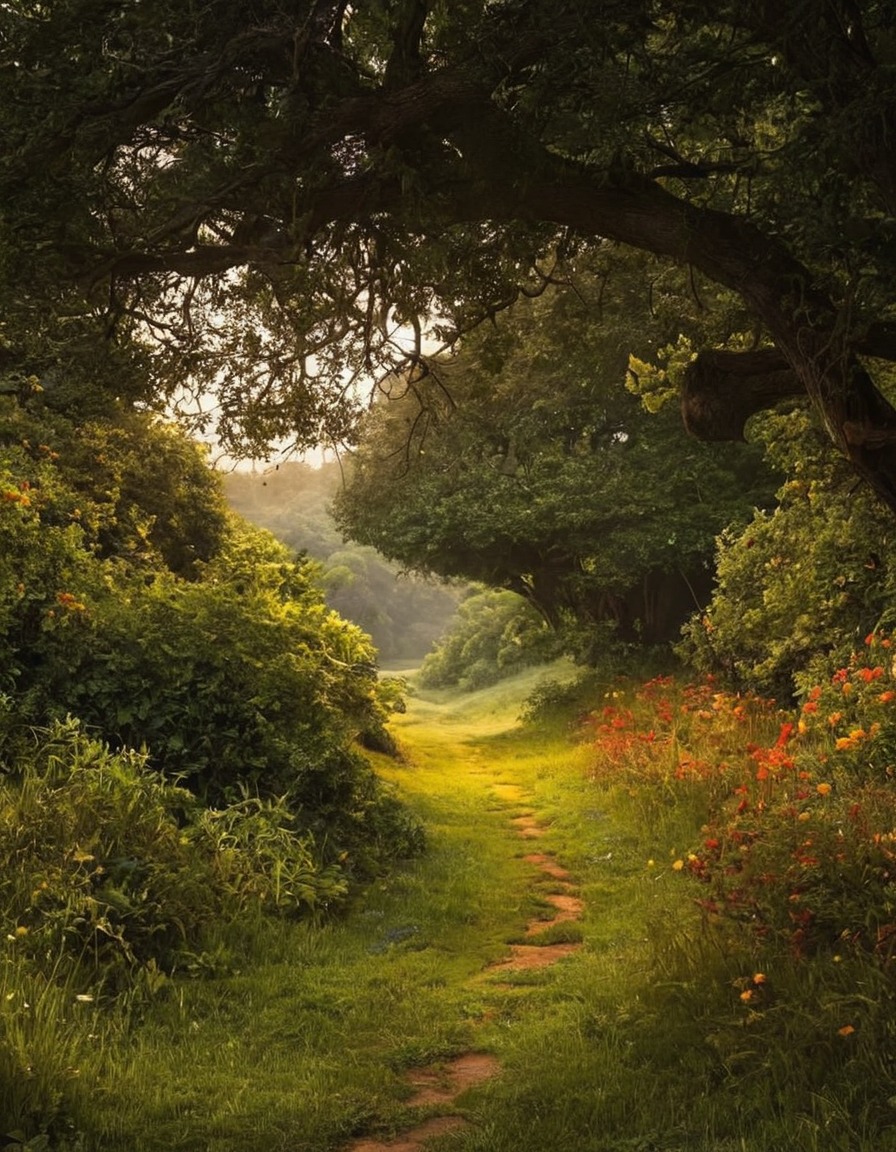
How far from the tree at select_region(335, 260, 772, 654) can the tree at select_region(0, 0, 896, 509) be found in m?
11.4

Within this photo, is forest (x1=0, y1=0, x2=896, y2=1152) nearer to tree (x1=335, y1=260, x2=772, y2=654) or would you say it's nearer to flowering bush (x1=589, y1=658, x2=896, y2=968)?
flowering bush (x1=589, y1=658, x2=896, y2=968)

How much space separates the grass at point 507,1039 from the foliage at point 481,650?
95.7 feet

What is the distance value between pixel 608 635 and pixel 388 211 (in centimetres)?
1781

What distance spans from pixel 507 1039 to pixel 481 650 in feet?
128

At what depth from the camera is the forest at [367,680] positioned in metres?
4.97

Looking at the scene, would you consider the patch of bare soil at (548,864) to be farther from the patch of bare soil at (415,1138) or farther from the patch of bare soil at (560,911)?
the patch of bare soil at (415,1138)

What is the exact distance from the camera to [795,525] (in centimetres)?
1211

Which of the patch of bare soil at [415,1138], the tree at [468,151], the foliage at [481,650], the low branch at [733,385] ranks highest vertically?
the tree at [468,151]

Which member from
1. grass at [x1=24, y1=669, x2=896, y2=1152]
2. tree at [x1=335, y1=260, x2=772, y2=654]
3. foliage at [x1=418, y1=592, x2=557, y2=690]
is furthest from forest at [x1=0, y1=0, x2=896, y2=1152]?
foliage at [x1=418, y1=592, x2=557, y2=690]

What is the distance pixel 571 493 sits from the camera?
21.3m

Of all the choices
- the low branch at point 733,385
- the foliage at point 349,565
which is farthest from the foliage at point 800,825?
the foliage at point 349,565

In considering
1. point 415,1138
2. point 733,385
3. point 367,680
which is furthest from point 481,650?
point 415,1138

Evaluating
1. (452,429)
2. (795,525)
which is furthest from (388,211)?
(452,429)

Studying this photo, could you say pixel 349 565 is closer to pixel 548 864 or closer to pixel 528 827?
pixel 528 827
